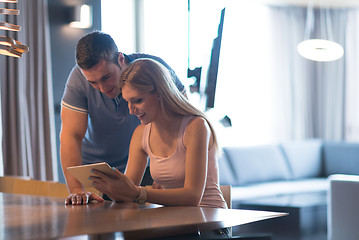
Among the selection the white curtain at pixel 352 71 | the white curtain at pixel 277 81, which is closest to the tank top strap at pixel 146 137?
the white curtain at pixel 277 81

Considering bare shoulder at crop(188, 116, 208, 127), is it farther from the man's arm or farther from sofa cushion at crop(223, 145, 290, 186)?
sofa cushion at crop(223, 145, 290, 186)

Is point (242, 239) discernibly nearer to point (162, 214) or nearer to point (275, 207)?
point (162, 214)

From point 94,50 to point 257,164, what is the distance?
398cm

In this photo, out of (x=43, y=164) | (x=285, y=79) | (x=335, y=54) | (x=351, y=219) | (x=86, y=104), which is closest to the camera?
(x=86, y=104)

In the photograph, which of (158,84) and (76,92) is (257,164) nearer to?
(76,92)

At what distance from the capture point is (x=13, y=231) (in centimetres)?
135

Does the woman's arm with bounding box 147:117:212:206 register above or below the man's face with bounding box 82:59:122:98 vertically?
below

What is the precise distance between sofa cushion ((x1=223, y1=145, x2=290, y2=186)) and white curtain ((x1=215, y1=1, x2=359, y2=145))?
641 mm

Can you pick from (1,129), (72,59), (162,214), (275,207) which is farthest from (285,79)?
(162,214)

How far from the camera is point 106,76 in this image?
2.30 metres

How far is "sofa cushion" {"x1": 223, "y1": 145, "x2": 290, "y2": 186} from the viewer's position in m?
5.73

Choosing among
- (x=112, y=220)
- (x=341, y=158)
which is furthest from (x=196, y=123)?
(x=341, y=158)

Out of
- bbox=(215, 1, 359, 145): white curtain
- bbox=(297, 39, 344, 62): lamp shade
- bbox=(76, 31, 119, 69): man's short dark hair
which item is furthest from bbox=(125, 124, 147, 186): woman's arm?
bbox=(215, 1, 359, 145): white curtain

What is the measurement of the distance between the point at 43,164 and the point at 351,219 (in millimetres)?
2571
